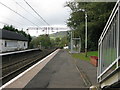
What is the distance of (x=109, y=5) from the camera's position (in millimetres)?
26953

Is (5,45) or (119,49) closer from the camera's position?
(119,49)

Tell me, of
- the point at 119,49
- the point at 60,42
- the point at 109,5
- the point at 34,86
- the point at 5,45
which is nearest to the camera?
the point at 119,49

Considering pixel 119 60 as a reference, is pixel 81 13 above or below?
above

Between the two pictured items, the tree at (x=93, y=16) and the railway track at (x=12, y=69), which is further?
the tree at (x=93, y=16)

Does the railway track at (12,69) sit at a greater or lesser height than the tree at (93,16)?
lesser

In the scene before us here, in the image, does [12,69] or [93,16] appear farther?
[93,16]

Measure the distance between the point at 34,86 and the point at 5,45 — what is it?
37.5m

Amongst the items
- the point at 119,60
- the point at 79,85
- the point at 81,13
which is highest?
the point at 81,13

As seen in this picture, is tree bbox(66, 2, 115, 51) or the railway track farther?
tree bbox(66, 2, 115, 51)

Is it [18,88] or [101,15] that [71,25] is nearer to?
[101,15]

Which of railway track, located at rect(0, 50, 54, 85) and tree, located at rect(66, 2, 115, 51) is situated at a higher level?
tree, located at rect(66, 2, 115, 51)

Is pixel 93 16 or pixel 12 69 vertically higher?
pixel 93 16

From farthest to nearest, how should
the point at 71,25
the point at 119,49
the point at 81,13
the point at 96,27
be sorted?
the point at 71,25
the point at 81,13
the point at 96,27
the point at 119,49

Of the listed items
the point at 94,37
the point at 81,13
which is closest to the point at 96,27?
the point at 94,37
